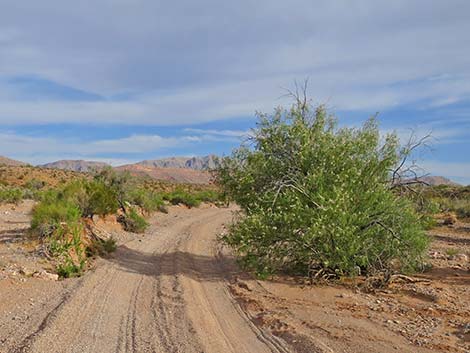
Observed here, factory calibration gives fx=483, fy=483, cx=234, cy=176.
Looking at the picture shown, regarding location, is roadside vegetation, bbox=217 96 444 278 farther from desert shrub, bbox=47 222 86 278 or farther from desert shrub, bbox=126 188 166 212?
desert shrub, bbox=126 188 166 212

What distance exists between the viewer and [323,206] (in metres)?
11.6

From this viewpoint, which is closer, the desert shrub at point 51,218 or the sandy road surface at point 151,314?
the sandy road surface at point 151,314

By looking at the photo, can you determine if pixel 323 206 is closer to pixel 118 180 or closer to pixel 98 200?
pixel 98 200

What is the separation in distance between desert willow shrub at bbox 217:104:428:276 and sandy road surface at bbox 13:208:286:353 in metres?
1.98

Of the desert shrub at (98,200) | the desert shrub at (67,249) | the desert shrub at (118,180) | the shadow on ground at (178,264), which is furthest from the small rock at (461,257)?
the desert shrub at (118,180)

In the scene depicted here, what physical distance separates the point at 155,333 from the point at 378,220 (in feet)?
21.0

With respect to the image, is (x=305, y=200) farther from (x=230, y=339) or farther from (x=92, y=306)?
(x=92, y=306)

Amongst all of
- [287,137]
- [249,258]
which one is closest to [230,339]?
[249,258]

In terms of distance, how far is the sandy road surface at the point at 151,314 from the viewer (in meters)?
8.02

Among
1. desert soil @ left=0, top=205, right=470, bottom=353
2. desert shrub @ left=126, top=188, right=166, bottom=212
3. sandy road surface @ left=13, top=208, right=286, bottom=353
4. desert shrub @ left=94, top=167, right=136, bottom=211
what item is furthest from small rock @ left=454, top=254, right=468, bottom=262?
desert shrub @ left=126, top=188, right=166, bottom=212

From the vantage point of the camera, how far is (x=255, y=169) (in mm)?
13617

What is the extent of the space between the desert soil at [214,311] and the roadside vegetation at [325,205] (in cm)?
74

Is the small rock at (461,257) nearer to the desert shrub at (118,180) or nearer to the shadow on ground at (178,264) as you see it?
the shadow on ground at (178,264)

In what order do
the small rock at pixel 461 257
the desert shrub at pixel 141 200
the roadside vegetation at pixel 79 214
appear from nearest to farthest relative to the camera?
the roadside vegetation at pixel 79 214, the small rock at pixel 461 257, the desert shrub at pixel 141 200
